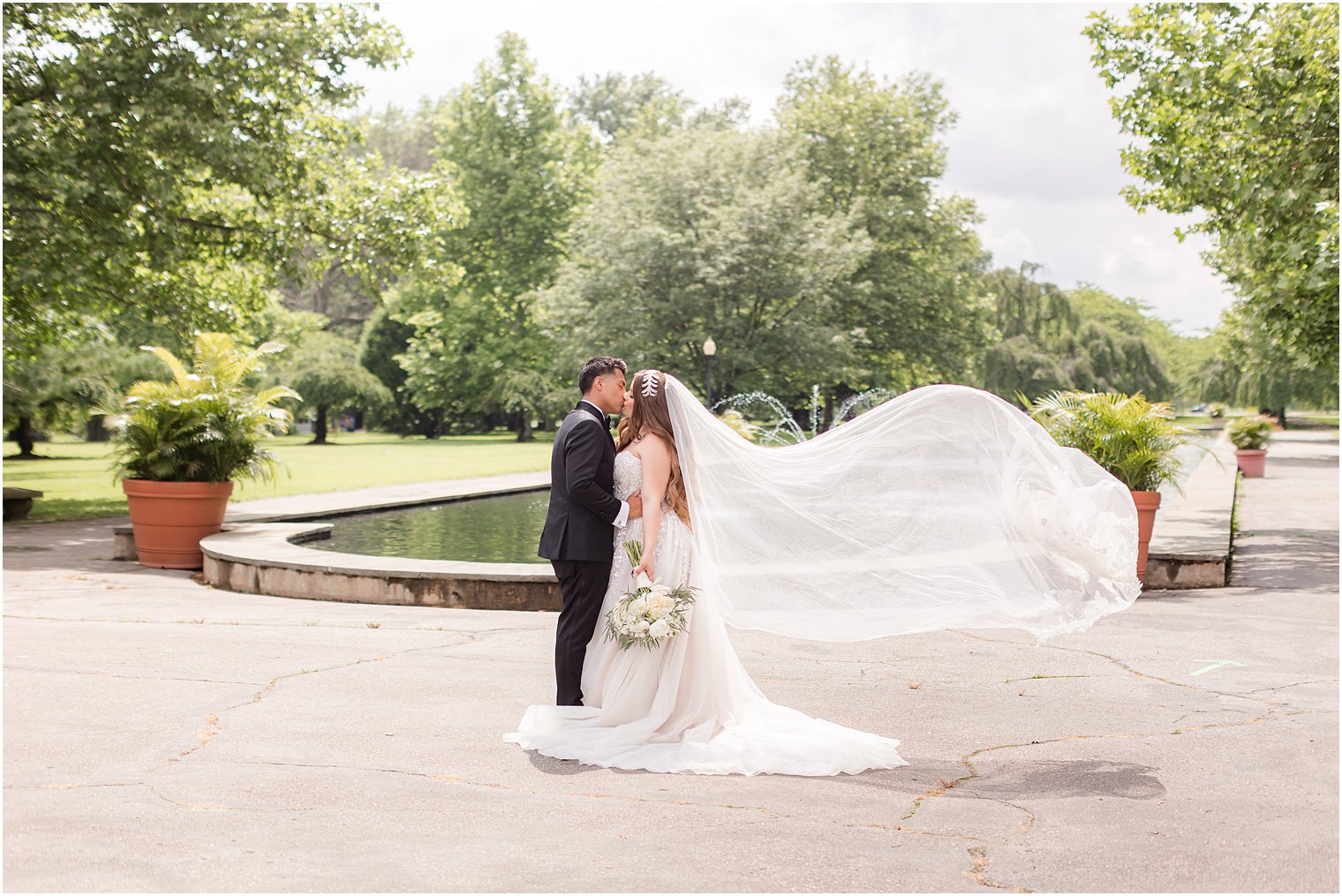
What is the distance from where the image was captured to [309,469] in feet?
104

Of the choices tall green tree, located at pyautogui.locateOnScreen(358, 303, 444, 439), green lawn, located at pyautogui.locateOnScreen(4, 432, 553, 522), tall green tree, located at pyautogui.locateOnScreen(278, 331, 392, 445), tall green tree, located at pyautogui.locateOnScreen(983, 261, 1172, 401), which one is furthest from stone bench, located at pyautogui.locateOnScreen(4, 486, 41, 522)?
tall green tree, located at pyautogui.locateOnScreen(983, 261, 1172, 401)

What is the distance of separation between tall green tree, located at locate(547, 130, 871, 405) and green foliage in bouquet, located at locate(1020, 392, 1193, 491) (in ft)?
91.6

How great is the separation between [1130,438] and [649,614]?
8.16 m

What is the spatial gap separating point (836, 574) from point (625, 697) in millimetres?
1348

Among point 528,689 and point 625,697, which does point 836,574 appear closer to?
point 625,697

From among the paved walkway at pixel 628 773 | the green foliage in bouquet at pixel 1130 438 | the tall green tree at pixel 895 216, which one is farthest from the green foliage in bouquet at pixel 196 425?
the tall green tree at pixel 895 216

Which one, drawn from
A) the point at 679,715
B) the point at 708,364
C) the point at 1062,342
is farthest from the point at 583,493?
the point at 1062,342

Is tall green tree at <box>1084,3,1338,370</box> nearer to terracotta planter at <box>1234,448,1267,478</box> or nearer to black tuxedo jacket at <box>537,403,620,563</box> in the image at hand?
black tuxedo jacket at <box>537,403,620,563</box>

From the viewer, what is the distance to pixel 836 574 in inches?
258

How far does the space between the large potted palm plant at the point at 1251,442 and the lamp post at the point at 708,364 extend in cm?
1601

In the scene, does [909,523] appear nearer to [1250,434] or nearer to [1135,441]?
[1135,441]

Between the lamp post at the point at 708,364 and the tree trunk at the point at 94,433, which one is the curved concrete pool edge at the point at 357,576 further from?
the tree trunk at the point at 94,433

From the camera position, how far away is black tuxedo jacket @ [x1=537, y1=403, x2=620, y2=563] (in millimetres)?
6230

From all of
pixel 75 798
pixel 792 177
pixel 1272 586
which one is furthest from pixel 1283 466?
pixel 75 798
